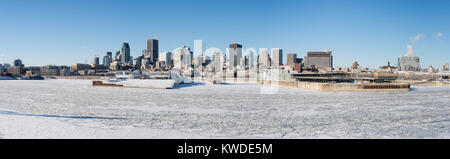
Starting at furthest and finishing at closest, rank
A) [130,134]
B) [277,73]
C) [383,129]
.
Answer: [277,73]
[383,129]
[130,134]

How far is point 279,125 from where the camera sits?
10445mm
